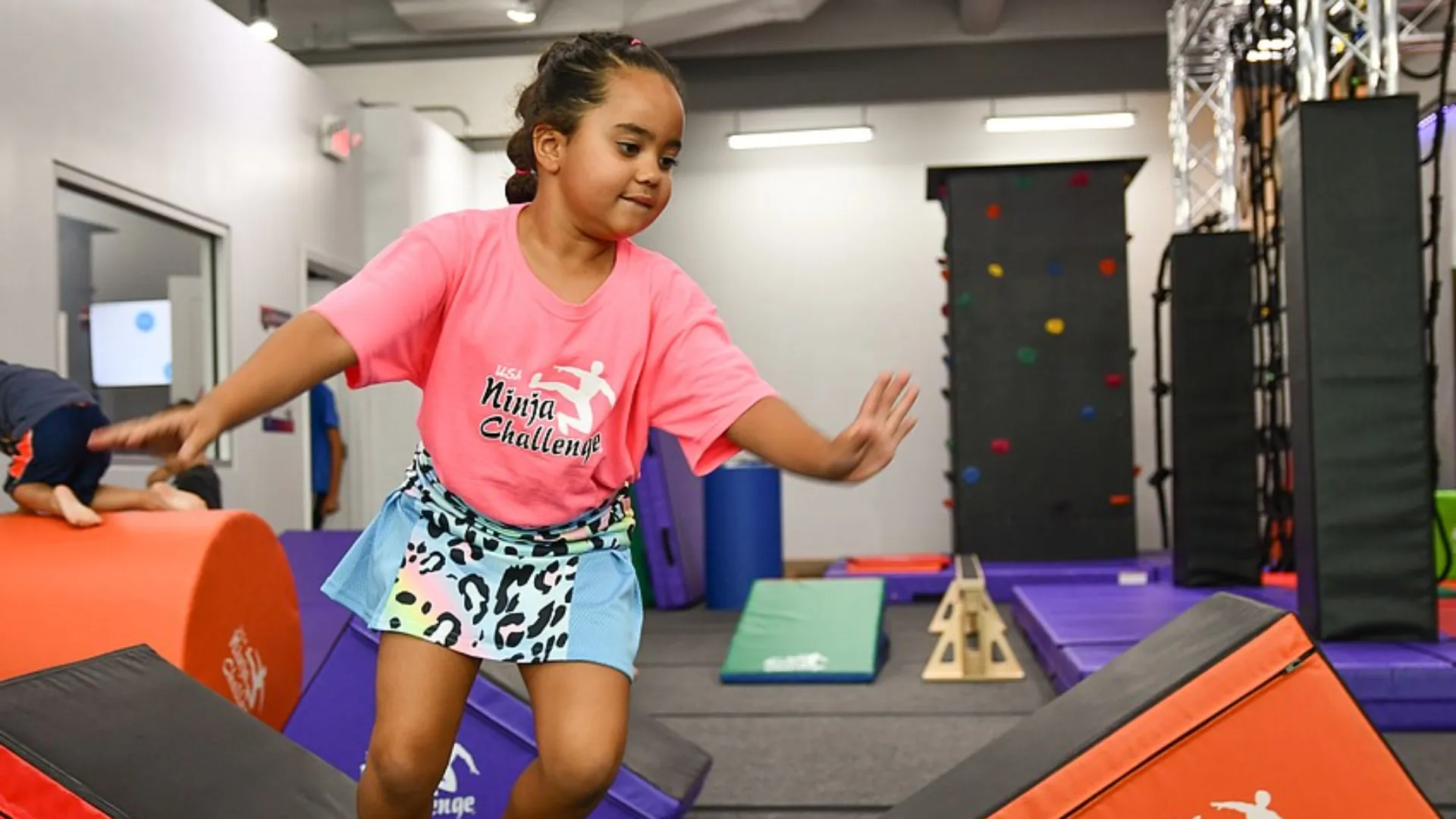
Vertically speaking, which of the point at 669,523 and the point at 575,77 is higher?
the point at 575,77

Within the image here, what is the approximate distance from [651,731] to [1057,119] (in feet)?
26.3

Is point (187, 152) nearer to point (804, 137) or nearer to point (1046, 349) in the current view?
point (1046, 349)

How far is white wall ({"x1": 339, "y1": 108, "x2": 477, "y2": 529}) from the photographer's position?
8.88m

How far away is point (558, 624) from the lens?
1.85 meters

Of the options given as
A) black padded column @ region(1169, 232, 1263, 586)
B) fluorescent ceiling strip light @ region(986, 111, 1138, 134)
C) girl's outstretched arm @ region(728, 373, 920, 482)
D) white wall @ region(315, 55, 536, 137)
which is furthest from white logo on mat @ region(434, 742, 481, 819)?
fluorescent ceiling strip light @ region(986, 111, 1138, 134)

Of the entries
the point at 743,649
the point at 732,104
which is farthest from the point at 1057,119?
the point at 743,649

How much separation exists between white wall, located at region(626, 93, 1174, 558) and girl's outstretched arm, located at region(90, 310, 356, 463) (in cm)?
875

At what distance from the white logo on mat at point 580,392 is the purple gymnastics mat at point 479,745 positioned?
0.90m

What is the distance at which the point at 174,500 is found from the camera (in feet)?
12.1

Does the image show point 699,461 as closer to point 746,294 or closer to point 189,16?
point 189,16

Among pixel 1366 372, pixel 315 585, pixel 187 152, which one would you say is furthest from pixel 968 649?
pixel 187 152

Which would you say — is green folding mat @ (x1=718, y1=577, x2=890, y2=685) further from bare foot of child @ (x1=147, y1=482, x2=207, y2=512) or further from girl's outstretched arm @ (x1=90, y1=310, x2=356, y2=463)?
girl's outstretched arm @ (x1=90, y1=310, x2=356, y2=463)

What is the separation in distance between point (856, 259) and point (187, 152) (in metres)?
5.25

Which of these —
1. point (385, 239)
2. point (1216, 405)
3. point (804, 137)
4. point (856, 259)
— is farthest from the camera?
point (856, 259)
